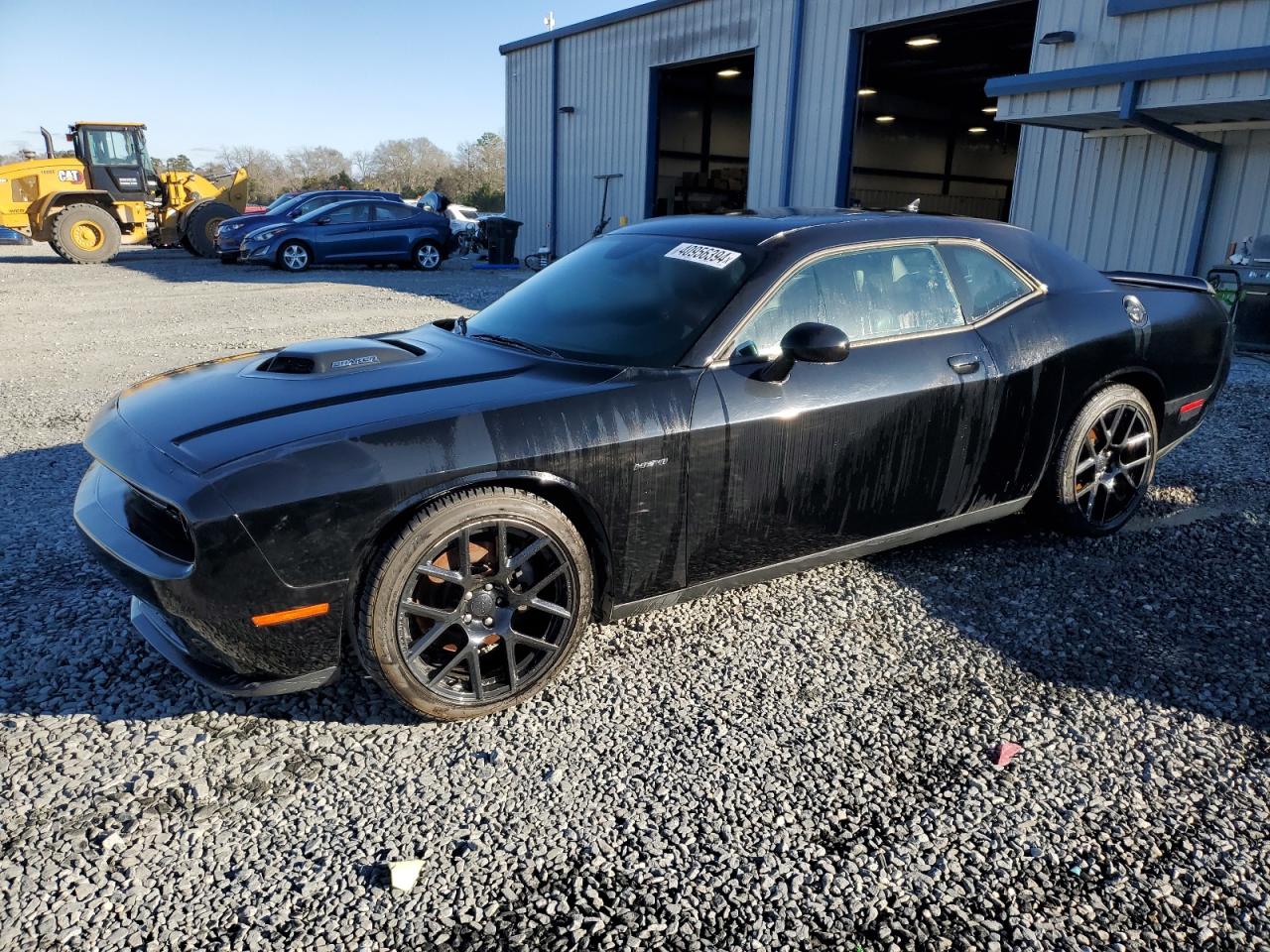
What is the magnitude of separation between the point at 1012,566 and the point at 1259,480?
237 cm

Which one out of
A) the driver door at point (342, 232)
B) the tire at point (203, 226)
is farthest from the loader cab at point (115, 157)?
the driver door at point (342, 232)

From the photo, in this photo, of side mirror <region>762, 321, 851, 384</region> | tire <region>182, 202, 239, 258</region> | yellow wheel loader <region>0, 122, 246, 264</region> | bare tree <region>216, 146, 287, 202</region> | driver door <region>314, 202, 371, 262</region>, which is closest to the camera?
side mirror <region>762, 321, 851, 384</region>

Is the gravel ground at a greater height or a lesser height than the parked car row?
lesser

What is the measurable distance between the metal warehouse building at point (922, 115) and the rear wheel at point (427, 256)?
2262 mm

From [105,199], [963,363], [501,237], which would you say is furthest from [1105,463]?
[105,199]

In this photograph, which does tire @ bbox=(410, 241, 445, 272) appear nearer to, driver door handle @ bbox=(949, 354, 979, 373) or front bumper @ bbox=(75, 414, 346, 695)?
driver door handle @ bbox=(949, 354, 979, 373)

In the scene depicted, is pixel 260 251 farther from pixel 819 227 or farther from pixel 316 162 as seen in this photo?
pixel 316 162

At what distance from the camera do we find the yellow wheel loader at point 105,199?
789 inches

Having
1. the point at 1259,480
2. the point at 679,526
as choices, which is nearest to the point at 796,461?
the point at 679,526

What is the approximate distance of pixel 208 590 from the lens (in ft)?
8.00

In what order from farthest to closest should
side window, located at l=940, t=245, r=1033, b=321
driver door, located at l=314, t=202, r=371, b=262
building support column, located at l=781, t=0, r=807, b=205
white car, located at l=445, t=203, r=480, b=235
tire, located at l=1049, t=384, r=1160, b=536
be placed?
1. white car, located at l=445, t=203, r=480, b=235
2. driver door, located at l=314, t=202, r=371, b=262
3. building support column, located at l=781, t=0, r=807, b=205
4. tire, located at l=1049, t=384, r=1160, b=536
5. side window, located at l=940, t=245, r=1033, b=321

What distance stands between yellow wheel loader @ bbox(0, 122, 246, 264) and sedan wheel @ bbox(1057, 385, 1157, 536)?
22.0 metres

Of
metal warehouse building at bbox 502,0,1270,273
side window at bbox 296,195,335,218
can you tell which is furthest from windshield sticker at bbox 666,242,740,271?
side window at bbox 296,195,335,218

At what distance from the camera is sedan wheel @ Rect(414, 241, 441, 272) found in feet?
66.3
